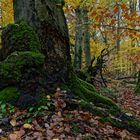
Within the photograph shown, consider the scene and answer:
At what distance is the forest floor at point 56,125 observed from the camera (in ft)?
15.5

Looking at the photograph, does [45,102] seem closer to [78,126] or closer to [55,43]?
[78,126]

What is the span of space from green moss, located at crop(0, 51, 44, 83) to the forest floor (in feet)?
1.78

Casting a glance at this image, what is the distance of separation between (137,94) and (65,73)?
5870mm

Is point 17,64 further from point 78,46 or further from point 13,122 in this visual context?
point 78,46

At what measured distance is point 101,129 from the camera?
Result: 5289 millimetres

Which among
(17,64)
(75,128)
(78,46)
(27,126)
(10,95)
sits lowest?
(75,128)

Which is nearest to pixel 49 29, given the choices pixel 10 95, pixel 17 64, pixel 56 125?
pixel 17 64

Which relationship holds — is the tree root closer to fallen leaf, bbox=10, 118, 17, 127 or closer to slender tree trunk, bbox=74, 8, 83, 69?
fallen leaf, bbox=10, 118, 17, 127

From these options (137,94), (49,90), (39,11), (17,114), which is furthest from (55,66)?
(137,94)

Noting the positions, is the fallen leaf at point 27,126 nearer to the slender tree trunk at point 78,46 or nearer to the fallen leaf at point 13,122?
the fallen leaf at point 13,122

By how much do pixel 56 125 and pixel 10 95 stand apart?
43.6 inches

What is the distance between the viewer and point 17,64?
5.69 meters

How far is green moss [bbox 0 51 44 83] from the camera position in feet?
18.4

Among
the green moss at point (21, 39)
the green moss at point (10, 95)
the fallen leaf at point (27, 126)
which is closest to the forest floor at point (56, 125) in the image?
the fallen leaf at point (27, 126)
